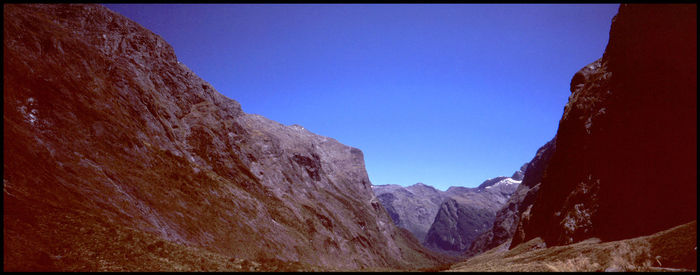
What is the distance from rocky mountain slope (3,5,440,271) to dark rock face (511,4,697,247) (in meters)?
26.0

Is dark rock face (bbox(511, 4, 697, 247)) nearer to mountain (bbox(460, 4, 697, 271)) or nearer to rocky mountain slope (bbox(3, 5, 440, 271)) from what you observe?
mountain (bbox(460, 4, 697, 271))

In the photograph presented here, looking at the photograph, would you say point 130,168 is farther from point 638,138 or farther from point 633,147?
point 638,138

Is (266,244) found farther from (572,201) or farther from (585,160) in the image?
(585,160)

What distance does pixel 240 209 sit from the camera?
→ 155 feet

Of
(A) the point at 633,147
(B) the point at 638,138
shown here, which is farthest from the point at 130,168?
(B) the point at 638,138

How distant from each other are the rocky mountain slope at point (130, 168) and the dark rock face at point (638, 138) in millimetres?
25978

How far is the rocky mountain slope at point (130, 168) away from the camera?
51.6 feet

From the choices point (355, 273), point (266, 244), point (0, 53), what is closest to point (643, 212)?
point (355, 273)

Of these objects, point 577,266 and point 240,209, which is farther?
point 240,209

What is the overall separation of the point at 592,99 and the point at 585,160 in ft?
24.7

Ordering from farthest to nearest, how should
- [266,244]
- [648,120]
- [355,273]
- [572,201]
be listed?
[266,244], [572,201], [648,120], [355,273]

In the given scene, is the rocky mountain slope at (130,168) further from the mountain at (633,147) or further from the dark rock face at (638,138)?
the dark rock face at (638,138)

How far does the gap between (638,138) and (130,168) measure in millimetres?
48567

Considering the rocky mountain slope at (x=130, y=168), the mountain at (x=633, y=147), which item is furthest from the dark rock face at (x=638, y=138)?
the rocky mountain slope at (x=130, y=168)
